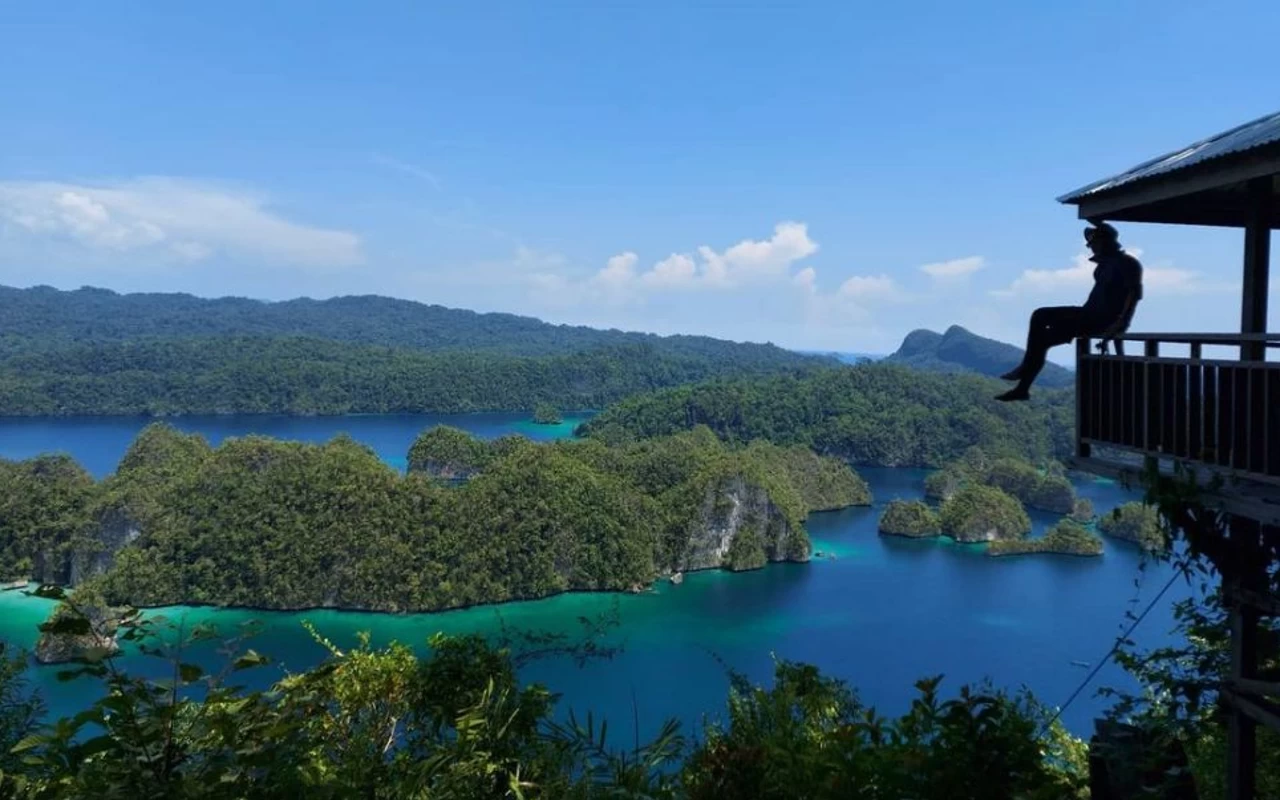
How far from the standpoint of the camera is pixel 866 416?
293 ft

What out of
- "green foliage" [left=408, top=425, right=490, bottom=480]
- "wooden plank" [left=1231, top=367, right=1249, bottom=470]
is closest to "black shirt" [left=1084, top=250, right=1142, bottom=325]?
"wooden plank" [left=1231, top=367, right=1249, bottom=470]

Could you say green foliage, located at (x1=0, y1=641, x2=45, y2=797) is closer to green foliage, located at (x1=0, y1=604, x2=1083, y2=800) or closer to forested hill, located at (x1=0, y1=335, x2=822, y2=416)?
green foliage, located at (x1=0, y1=604, x2=1083, y2=800)

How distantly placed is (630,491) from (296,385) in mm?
89514

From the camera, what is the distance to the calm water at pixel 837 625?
29438mm

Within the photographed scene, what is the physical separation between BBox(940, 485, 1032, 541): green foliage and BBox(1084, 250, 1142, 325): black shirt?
52893 millimetres

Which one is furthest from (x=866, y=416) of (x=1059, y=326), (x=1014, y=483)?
(x=1059, y=326)

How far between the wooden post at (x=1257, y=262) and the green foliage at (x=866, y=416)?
7978 cm

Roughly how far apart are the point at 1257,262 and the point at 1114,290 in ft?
1.83

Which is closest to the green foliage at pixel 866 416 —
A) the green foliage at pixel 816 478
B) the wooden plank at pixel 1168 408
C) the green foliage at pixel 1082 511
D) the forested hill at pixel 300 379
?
the green foliage at pixel 816 478

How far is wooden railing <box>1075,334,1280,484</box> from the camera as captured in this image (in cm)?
312

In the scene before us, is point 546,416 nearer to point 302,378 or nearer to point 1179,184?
point 302,378

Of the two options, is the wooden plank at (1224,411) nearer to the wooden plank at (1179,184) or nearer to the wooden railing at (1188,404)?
the wooden railing at (1188,404)

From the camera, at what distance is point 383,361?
13638 cm

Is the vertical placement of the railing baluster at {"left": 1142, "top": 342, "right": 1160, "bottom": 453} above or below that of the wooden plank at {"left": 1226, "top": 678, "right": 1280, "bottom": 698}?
above
